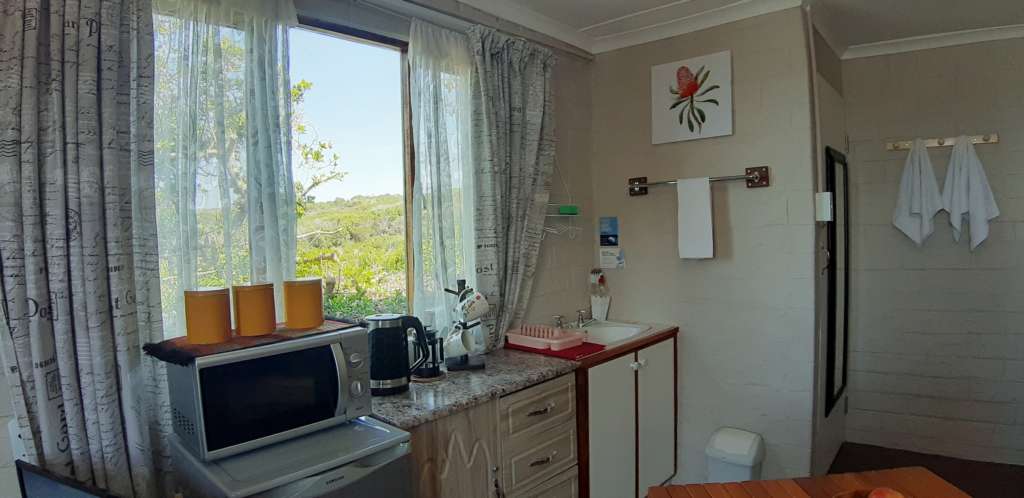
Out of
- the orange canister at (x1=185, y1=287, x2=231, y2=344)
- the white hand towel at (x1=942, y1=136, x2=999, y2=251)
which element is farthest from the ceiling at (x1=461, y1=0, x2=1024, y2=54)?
the orange canister at (x1=185, y1=287, x2=231, y2=344)

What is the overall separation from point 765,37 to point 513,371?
1.98 meters

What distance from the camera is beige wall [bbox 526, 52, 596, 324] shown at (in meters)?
3.00

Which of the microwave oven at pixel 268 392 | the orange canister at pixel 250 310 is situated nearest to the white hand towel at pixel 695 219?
the microwave oven at pixel 268 392

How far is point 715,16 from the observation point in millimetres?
2816

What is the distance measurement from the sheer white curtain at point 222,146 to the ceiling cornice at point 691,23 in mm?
1844

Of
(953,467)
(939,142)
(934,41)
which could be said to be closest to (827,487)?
(953,467)

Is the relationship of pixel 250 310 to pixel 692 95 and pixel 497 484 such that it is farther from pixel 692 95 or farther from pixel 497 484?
pixel 692 95

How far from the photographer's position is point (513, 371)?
7.32 feet

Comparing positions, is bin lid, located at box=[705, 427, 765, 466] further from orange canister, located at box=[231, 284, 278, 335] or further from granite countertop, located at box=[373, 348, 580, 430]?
orange canister, located at box=[231, 284, 278, 335]

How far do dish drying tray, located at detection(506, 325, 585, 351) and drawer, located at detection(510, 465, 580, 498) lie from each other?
516 mm

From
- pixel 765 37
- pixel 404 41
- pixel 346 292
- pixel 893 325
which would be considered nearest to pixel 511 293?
pixel 346 292

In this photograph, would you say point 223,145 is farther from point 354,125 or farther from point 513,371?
point 513,371

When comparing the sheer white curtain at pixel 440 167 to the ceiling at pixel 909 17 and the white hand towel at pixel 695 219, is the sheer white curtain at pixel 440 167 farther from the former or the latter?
the ceiling at pixel 909 17

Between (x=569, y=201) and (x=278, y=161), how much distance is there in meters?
1.67
